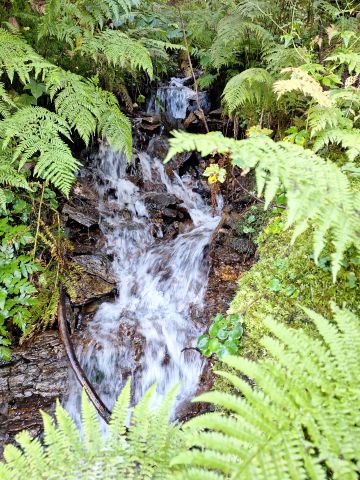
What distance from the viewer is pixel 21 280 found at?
332 centimetres

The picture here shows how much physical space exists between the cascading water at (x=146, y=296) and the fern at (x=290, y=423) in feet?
6.87

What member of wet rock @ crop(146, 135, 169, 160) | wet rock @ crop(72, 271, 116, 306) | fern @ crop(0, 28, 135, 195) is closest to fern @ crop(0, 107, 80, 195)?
fern @ crop(0, 28, 135, 195)

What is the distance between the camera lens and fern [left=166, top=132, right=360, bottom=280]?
58.2 inches

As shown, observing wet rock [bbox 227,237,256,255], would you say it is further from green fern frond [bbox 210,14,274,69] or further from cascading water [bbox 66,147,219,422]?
green fern frond [bbox 210,14,274,69]

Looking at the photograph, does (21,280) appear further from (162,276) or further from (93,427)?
(93,427)

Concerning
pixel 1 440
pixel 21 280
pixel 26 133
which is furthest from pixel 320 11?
pixel 1 440

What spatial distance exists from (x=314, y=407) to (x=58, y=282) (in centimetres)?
310

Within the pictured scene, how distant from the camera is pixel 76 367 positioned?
3.13 meters

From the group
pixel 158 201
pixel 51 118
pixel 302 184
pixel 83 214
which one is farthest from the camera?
pixel 158 201

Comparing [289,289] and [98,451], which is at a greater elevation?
[289,289]

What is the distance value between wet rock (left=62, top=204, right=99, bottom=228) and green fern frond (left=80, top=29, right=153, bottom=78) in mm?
1902

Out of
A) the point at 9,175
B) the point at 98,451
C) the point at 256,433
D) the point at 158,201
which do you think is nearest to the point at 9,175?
the point at 9,175

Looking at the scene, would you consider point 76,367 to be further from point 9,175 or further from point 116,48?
point 116,48

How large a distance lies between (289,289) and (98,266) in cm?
271
